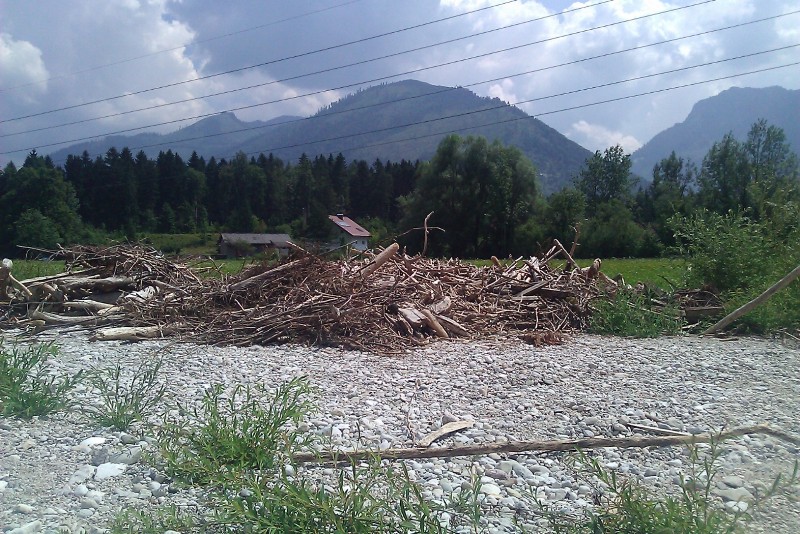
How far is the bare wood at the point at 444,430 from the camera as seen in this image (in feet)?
15.5

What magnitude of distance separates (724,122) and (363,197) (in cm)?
4241

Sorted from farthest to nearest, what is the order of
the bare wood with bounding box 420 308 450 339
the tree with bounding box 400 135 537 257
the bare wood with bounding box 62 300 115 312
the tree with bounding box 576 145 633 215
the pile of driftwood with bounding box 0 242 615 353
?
the tree with bounding box 576 145 633 215, the tree with bounding box 400 135 537 257, the bare wood with bounding box 62 300 115 312, the bare wood with bounding box 420 308 450 339, the pile of driftwood with bounding box 0 242 615 353

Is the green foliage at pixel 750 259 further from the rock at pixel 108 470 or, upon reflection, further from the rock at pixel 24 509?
the rock at pixel 24 509

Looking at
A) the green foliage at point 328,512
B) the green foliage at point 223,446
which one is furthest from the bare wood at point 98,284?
the green foliage at point 328,512

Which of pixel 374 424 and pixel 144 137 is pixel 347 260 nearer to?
pixel 374 424

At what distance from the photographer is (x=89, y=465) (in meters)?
4.29

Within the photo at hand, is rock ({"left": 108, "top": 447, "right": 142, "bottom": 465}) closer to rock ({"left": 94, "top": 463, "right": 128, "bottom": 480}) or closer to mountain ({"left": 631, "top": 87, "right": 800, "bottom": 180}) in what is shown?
rock ({"left": 94, "top": 463, "right": 128, "bottom": 480})

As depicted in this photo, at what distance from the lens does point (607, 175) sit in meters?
74.4

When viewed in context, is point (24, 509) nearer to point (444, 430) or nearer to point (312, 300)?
point (444, 430)

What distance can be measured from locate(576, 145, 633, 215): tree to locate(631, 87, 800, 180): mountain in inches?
177

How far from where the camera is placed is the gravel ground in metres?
3.76

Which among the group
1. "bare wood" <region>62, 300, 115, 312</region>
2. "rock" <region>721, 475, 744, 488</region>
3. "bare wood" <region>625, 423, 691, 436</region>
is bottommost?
"bare wood" <region>625, 423, 691, 436</region>

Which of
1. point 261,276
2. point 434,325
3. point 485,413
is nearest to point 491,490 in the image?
point 485,413

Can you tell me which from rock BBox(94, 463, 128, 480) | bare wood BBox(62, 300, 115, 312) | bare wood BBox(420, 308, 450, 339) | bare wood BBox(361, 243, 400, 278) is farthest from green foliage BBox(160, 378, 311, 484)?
bare wood BBox(62, 300, 115, 312)
